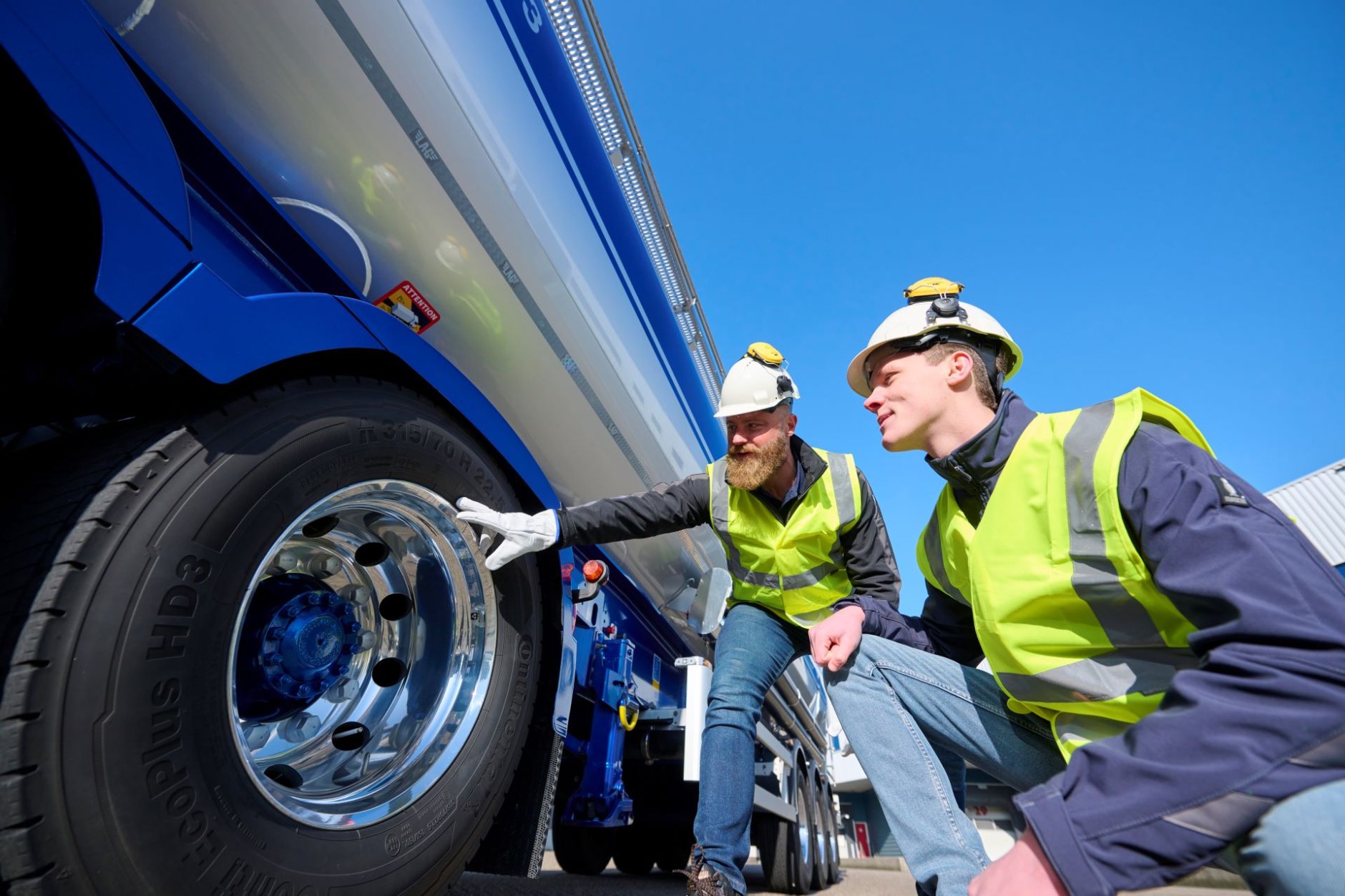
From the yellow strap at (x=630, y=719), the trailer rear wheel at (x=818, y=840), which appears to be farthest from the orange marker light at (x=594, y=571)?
the trailer rear wheel at (x=818, y=840)

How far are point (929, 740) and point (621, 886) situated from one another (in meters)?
2.55

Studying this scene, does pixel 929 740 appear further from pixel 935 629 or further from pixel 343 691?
pixel 343 691

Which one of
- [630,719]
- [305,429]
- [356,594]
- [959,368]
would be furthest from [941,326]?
[630,719]

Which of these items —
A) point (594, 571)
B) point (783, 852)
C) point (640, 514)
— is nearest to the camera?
point (640, 514)

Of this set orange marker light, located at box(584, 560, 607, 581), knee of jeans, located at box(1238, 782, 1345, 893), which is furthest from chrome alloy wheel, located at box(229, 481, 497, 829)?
knee of jeans, located at box(1238, 782, 1345, 893)

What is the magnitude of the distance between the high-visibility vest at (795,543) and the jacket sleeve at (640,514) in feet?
0.22

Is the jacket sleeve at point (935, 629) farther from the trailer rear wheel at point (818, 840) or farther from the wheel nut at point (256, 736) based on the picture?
the trailer rear wheel at point (818, 840)

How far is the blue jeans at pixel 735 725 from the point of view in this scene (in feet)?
5.29

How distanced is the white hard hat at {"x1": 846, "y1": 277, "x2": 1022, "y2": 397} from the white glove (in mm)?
989

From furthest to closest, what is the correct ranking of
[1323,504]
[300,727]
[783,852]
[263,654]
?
1. [1323,504]
2. [783,852]
3. [300,727]
4. [263,654]

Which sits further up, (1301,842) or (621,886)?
(1301,842)

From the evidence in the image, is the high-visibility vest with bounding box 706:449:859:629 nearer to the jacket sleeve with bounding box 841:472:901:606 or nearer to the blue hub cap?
the jacket sleeve with bounding box 841:472:901:606

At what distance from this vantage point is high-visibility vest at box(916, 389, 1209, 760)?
39.5 inches

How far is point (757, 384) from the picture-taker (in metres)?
2.39
